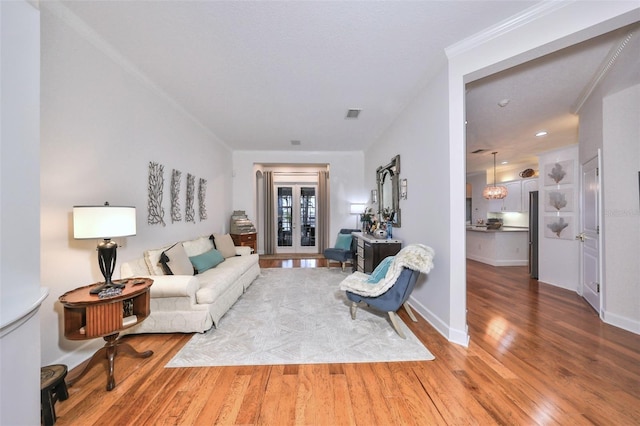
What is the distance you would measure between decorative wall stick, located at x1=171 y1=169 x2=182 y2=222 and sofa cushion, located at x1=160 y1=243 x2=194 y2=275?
66 centimetres

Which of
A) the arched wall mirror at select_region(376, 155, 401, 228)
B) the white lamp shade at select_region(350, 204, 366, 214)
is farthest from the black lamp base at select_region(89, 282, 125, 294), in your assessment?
the white lamp shade at select_region(350, 204, 366, 214)

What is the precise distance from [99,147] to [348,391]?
2975mm

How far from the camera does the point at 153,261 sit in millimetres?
2625

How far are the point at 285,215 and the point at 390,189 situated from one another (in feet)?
13.2

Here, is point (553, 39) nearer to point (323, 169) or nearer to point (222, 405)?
point (222, 405)

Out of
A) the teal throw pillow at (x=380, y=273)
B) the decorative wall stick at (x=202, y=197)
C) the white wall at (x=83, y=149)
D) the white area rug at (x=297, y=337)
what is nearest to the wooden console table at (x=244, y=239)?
the decorative wall stick at (x=202, y=197)

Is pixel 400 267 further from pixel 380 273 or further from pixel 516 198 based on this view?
pixel 516 198

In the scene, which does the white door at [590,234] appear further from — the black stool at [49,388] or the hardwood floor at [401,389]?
the black stool at [49,388]

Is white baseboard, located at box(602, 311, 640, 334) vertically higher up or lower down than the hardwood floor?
higher up

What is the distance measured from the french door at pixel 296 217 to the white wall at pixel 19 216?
20.3 feet

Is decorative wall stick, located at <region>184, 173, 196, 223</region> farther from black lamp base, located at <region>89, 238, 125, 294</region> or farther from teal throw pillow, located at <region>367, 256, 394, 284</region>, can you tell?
teal throw pillow, located at <region>367, 256, 394, 284</region>

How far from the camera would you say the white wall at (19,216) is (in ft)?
3.28

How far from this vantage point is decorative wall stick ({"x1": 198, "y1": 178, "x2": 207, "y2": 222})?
4.16 metres

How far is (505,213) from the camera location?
7.26 meters
